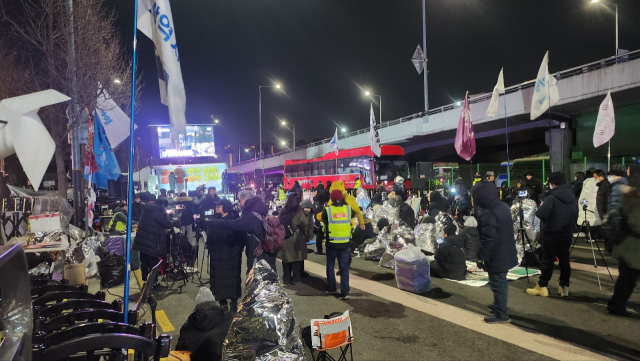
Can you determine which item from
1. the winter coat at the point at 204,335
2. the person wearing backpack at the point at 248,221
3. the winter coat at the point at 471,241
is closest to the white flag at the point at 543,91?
the winter coat at the point at 471,241

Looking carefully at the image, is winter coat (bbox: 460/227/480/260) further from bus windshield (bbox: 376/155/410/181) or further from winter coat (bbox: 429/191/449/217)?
bus windshield (bbox: 376/155/410/181)

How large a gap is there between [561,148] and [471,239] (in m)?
17.9

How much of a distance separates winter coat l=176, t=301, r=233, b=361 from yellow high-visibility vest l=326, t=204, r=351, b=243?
2.95 metres

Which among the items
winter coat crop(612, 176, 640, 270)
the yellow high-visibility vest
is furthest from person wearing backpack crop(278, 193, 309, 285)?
winter coat crop(612, 176, 640, 270)

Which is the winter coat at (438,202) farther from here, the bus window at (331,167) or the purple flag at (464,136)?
the bus window at (331,167)

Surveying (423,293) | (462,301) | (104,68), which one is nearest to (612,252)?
(462,301)

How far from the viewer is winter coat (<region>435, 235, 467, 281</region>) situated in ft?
24.4

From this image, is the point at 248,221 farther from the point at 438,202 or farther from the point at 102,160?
the point at 438,202

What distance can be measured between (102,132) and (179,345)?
833 centimetres

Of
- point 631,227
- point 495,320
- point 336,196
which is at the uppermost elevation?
point 336,196

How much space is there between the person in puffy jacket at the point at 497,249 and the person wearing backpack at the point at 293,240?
355 cm

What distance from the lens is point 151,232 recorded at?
23.0ft

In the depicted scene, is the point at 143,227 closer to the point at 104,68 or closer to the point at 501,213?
the point at 501,213

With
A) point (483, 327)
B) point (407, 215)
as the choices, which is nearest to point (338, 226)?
point (483, 327)
